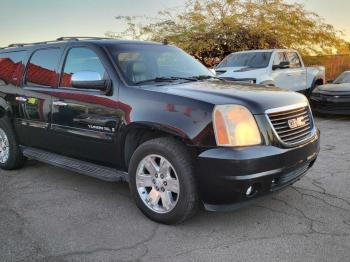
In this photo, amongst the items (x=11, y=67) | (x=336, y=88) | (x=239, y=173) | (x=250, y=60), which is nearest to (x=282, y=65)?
(x=250, y=60)

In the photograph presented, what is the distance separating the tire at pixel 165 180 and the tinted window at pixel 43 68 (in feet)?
5.79

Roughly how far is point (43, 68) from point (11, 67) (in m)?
0.88

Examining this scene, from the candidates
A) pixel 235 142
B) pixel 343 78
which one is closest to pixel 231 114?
pixel 235 142

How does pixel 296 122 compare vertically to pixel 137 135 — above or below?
above

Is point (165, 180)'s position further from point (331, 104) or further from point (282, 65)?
point (282, 65)

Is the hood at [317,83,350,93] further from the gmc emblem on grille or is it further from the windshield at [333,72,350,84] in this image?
the gmc emblem on grille

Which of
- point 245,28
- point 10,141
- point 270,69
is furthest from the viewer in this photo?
point 245,28

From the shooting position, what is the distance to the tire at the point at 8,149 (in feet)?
19.6

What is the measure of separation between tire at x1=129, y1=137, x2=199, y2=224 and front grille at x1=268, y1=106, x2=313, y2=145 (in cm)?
85

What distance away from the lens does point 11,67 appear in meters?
6.06

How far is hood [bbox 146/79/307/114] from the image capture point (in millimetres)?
3838

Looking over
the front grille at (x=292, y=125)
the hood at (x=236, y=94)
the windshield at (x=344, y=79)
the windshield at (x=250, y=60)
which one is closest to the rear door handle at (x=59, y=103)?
the hood at (x=236, y=94)

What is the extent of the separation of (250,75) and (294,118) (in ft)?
23.8

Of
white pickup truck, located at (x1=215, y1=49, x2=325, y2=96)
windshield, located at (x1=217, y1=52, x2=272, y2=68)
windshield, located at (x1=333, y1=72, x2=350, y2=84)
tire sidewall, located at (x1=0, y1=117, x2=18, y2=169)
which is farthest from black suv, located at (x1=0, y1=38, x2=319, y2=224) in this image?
windshield, located at (x1=333, y1=72, x2=350, y2=84)
